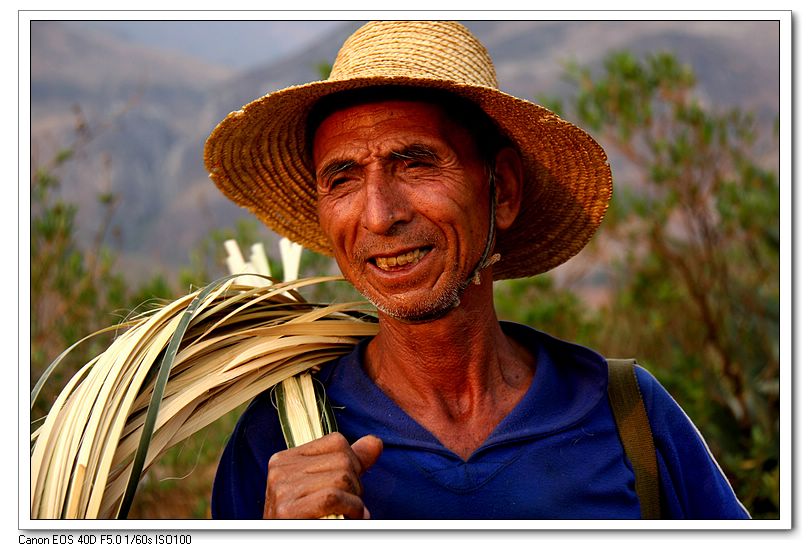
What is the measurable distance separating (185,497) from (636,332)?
3.12 metres

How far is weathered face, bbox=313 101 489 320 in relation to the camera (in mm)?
2417

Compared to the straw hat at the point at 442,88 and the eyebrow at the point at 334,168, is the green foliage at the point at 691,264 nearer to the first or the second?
the straw hat at the point at 442,88

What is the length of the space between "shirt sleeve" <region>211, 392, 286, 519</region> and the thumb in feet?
1.21

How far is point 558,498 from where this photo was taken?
7.76 ft

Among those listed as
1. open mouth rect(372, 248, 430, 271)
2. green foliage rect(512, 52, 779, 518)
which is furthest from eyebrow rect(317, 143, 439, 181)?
green foliage rect(512, 52, 779, 518)

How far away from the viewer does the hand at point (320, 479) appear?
2049mm

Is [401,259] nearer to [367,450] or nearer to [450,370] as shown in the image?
[450,370]

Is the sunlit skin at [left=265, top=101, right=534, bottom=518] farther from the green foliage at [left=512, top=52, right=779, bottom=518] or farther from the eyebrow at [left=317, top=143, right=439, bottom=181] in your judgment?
the green foliage at [left=512, top=52, right=779, bottom=518]

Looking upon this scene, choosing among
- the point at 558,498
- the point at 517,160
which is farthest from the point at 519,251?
the point at 558,498

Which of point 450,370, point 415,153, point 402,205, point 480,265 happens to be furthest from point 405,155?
point 450,370

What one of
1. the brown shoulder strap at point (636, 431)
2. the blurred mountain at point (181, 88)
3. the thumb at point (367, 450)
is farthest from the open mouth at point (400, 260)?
the blurred mountain at point (181, 88)

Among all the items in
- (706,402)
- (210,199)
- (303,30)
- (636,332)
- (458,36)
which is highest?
(303,30)

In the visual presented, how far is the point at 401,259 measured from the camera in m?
2.43
